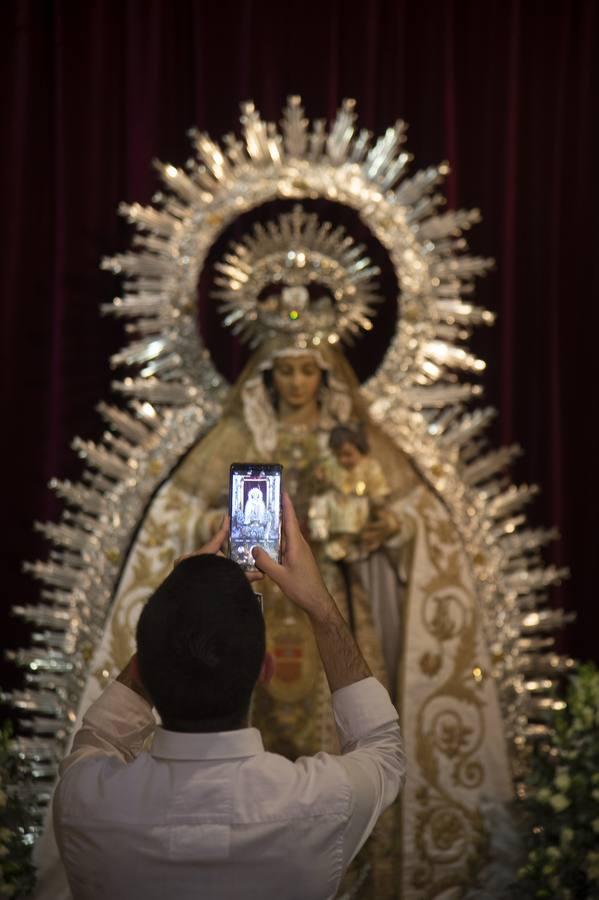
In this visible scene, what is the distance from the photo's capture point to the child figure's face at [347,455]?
10.8 feet

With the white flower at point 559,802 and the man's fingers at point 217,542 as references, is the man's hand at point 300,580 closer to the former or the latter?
the man's fingers at point 217,542

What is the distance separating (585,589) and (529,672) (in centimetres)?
57

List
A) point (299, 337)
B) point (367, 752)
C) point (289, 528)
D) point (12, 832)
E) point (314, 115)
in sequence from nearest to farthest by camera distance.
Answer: point (367, 752)
point (289, 528)
point (12, 832)
point (299, 337)
point (314, 115)

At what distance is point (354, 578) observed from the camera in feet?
11.1

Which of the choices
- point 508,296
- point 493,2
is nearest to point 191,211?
point 508,296

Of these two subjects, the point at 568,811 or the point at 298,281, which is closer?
the point at 568,811

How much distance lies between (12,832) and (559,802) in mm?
1268

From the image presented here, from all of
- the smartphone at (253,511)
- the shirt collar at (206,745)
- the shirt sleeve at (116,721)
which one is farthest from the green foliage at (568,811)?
the shirt collar at (206,745)

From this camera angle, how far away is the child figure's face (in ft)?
10.8

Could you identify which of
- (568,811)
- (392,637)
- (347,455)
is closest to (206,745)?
(568,811)

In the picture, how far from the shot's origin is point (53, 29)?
397 centimetres

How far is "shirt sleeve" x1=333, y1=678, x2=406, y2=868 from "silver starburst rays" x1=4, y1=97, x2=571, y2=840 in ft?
5.37

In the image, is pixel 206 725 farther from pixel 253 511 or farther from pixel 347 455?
pixel 347 455

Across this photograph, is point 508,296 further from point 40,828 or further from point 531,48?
point 40,828
